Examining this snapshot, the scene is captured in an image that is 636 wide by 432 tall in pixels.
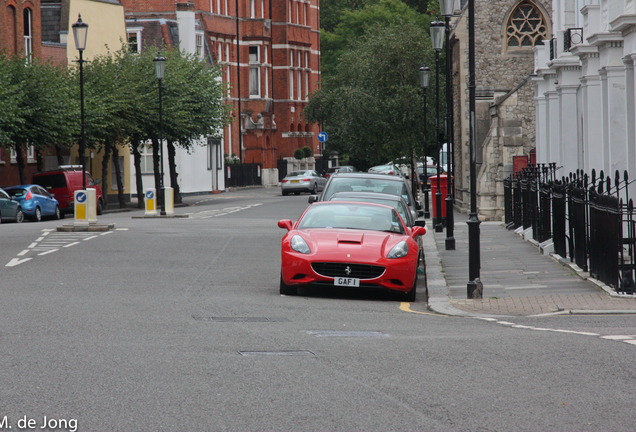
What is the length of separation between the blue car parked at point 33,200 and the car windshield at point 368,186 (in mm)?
19188

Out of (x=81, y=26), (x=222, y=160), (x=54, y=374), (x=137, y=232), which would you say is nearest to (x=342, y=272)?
(x=54, y=374)

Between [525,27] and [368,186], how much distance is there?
61.4ft

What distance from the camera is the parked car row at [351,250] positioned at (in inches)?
507

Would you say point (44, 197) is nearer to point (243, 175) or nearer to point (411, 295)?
point (411, 295)

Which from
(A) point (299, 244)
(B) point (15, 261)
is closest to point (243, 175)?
(B) point (15, 261)

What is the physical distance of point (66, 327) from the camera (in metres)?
9.61

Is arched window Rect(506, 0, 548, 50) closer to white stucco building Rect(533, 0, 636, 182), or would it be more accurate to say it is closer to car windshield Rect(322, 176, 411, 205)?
white stucco building Rect(533, 0, 636, 182)

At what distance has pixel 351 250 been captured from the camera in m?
13.0

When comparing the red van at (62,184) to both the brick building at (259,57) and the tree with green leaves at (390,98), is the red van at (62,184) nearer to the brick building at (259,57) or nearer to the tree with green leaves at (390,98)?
the tree with green leaves at (390,98)

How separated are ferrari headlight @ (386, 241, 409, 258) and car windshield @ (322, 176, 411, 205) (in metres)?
5.87

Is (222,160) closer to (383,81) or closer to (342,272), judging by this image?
(383,81)

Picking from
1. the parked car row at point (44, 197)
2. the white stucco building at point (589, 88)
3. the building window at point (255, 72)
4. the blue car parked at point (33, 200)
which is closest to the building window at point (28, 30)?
the parked car row at point (44, 197)

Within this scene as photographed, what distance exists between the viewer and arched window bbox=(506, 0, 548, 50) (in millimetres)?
35781

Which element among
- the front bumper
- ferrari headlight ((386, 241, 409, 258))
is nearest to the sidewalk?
the front bumper
